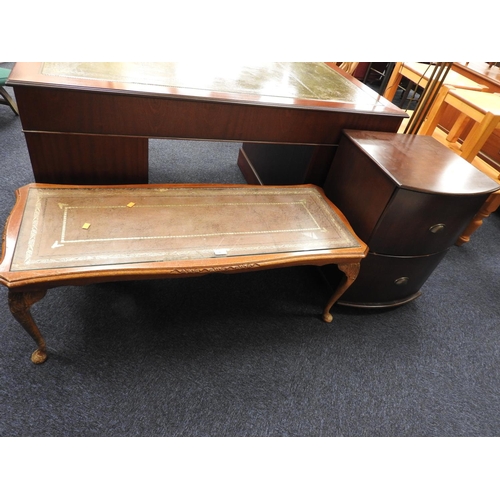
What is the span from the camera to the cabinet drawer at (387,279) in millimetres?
1256

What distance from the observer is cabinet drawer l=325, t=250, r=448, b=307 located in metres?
1.26

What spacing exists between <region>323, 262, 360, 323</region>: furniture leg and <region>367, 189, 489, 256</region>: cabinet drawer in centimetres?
11

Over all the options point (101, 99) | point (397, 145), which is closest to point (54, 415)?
point (101, 99)

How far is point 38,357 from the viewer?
1.05 m

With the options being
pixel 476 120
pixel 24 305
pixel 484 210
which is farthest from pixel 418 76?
pixel 24 305

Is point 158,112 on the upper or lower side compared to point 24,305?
upper

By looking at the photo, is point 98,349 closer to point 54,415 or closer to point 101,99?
point 54,415

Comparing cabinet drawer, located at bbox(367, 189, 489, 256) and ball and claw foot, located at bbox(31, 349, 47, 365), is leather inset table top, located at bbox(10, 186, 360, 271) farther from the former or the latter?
ball and claw foot, located at bbox(31, 349, 47, 365)

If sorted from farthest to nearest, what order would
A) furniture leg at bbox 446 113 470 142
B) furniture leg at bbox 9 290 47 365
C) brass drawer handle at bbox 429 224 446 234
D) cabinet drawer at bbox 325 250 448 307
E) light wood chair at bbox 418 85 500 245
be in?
furniture leg at bbox 446 113 470 142 < light wood chair at bbox 418 85 500 245 < cabinet drawer at bbox 325 250 448 307 < brass drawer handle at bbox 429 224 446 234 < furniture leg at bbox 9 290 47 365

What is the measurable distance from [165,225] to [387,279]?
0.86 m

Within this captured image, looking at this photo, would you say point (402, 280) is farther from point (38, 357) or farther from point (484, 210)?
point (38, 357)

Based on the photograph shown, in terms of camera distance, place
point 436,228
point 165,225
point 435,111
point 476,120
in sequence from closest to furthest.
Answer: point 165,225
point 436,228
point 476,120
point 435,111

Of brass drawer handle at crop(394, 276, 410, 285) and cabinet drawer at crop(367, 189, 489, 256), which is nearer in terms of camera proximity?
cabinet drawer at crop(367, 189, 489, 256)

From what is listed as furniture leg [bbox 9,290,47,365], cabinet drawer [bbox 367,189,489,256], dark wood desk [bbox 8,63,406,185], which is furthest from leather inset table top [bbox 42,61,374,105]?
furniture leg [bbox 9,290,47,365]
